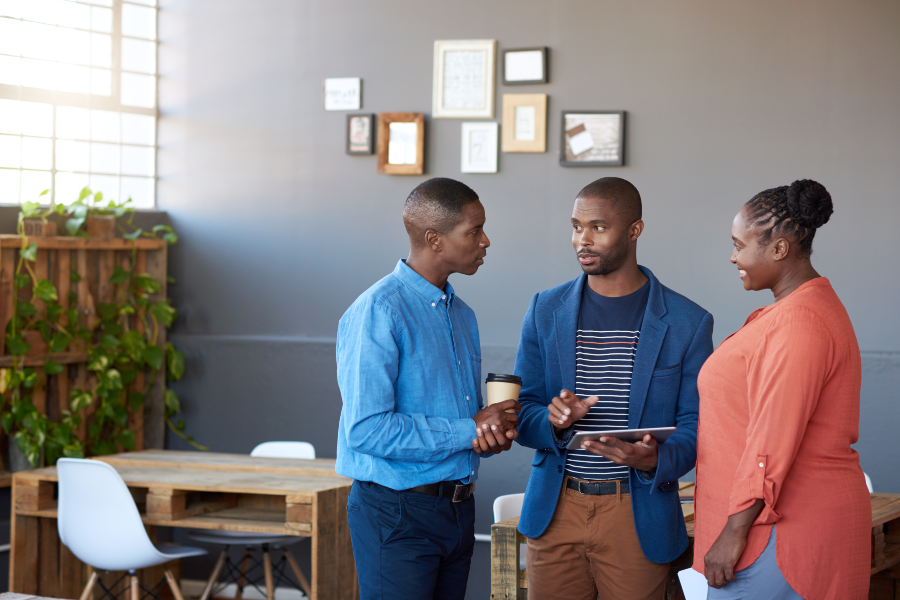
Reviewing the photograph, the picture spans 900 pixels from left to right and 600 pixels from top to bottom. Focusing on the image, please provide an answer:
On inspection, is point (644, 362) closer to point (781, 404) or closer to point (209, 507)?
point (781, 404)

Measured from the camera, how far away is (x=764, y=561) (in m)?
1.78

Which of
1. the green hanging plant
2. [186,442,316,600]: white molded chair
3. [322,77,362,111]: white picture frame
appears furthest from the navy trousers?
[322,77,362,111]: white picture frame

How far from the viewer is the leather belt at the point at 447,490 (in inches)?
81.4

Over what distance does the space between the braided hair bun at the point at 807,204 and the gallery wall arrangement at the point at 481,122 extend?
2456 mm

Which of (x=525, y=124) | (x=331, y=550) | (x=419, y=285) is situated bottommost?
(x=331, y=550)

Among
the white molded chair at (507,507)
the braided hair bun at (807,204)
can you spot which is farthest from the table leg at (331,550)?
the braided hair bun at (807,204)

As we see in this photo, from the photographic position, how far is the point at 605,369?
221 centimetres

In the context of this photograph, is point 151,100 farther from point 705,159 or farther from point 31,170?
point 705,159

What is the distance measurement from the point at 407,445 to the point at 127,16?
382cm

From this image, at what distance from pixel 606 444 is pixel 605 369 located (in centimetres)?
25

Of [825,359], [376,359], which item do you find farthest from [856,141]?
[376,359]

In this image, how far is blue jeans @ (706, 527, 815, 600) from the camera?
1.76 metres

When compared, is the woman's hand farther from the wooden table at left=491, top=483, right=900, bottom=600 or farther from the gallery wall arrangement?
the gallery wall arrangement

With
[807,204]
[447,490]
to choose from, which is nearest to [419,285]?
[447,490]
